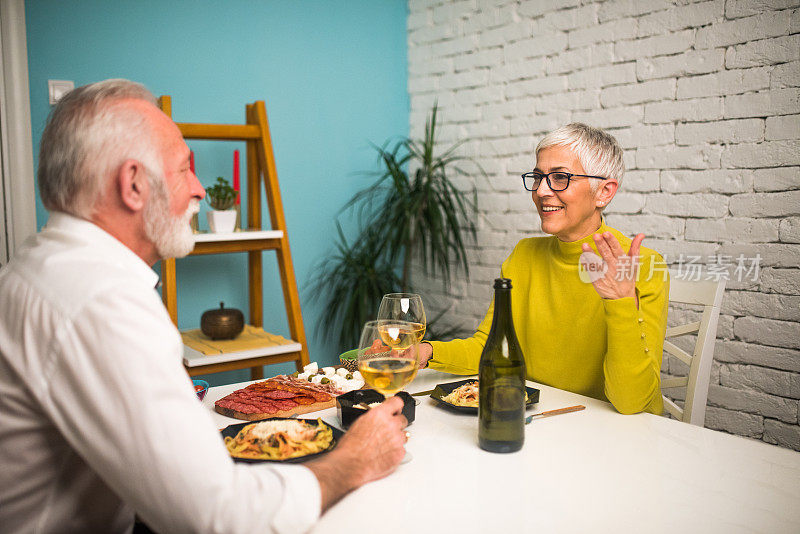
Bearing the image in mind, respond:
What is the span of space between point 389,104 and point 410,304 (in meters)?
2.40

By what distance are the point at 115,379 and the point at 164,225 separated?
1.13ft

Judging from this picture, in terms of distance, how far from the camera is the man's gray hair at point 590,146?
183cm

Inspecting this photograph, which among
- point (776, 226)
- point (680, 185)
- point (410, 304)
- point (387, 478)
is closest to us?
point (387, 478)

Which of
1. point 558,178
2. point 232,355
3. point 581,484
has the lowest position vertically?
point 232,355

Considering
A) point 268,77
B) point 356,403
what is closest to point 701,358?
point 356,403

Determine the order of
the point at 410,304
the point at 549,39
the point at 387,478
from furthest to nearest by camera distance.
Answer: the point at 549,39 < the point at 410,304 < the point at 387,478

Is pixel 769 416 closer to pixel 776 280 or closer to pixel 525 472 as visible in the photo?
pixel 776 280

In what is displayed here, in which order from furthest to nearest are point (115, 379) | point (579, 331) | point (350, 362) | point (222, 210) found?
1. point (222, 210)
2. point (579, 331)
3. point (350, 362)
4. point (115, 379)

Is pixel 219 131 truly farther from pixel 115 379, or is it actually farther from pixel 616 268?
pixel 115 379

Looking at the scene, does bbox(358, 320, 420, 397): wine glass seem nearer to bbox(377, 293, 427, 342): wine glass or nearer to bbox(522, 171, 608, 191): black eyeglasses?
bbox(377, 293, 427, 342): wine glass

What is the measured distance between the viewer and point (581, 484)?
40.1 inches

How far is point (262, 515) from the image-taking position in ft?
2.73

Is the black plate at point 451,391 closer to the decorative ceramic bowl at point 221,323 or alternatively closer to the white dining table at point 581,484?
the white dining table at point 581,484

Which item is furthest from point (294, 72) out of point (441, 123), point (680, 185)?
point (680, 185)
